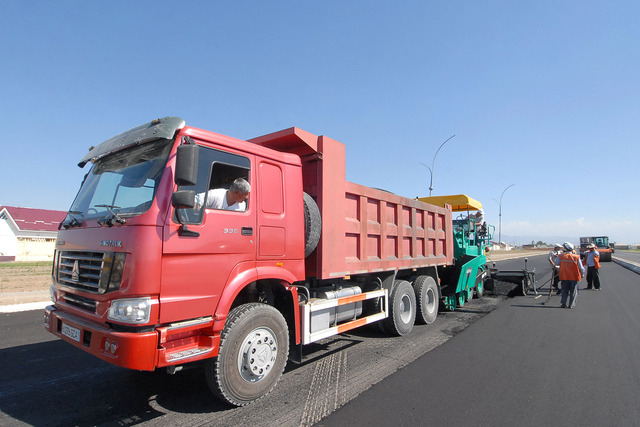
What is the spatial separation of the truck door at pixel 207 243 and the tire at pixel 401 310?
329cm

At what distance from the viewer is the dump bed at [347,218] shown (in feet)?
15.3

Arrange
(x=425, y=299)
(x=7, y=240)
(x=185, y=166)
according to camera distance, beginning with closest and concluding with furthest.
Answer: (x=185, y=166) → (x=425, y=299) → (x=7, y=240)

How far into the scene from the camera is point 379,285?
5.97 m

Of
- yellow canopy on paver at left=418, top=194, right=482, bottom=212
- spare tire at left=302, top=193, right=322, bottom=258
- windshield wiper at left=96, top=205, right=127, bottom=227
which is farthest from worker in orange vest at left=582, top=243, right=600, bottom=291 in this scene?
windshield wiper at left=96, top=205, right=127, bottom=227

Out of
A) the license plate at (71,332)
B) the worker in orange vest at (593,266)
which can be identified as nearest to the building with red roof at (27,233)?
the license plate at (71,332)

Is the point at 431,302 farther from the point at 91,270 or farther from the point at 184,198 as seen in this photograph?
the point at 91,270

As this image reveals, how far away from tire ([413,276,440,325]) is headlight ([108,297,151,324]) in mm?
5294

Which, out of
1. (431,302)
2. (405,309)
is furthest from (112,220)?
(431,302)

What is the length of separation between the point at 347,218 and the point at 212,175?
2.21 metres

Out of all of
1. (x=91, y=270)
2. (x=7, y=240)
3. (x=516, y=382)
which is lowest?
(x=516, y=382)

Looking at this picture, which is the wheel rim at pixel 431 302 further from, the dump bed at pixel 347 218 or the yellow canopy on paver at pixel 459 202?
the yellow canopy on paver at pixel 459 202

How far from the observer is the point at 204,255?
3.27m

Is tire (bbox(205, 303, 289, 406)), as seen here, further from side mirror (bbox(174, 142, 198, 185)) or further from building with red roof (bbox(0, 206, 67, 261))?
building with red roof (bbox(0, 206, 67, 261))

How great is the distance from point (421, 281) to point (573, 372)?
2.97 metres
